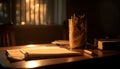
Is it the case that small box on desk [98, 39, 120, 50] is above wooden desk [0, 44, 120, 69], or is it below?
above

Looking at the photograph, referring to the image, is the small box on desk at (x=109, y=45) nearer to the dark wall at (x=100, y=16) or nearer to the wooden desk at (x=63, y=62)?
the wooden desk at (x=63, y=62)

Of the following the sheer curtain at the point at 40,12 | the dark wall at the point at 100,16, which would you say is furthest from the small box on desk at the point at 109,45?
the dark wall at the point at 100,16

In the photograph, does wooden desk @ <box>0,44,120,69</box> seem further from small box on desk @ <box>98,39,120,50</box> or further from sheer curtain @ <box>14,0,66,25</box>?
sheer curtain @ <box>14,0,66,25</box>

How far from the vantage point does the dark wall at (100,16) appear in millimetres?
3682

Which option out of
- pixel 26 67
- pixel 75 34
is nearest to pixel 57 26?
pixel 75 34

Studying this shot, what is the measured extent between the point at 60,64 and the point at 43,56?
0.46 feet

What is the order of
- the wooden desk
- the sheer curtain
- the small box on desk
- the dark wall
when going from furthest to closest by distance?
the dark wall, the sheer curtain, the small box on desk, the wooden desk

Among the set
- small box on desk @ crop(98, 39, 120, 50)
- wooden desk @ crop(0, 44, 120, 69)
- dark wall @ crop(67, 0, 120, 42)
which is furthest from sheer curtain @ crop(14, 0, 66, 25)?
wooden desk @ crop(0, 44, 120, 69)

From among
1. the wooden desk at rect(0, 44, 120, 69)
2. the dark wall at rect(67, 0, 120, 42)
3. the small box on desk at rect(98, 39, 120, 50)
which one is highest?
the dark wall at rect(67, 0, 120, 42)

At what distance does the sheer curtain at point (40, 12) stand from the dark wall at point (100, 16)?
251 mm

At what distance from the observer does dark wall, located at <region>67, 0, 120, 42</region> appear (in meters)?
3.68

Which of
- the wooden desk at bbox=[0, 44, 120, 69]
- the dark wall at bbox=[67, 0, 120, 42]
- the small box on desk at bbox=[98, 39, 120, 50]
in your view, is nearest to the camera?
the wooden desk at bbox=[0, 44, 120, 69]

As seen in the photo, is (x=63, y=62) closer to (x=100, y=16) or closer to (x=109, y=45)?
(x=109, y=45)

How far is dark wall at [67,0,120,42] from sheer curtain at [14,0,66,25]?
0.25 m
